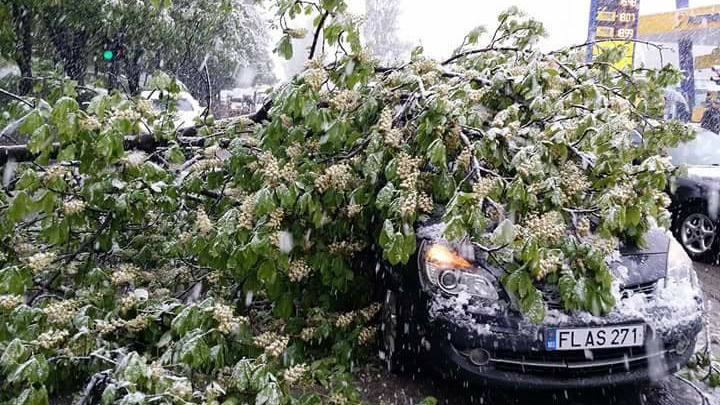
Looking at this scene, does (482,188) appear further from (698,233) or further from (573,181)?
(698,233)

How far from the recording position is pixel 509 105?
4.06 metres

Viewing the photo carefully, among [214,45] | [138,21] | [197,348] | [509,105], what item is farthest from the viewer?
[214,45]

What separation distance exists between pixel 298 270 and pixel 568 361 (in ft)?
5.03

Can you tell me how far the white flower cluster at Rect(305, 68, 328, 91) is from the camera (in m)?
3.77

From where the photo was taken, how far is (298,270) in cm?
360

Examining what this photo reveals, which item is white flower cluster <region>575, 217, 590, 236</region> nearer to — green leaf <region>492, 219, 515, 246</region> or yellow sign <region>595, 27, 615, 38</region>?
green leaf <region>492, 219, 515, 246</region>

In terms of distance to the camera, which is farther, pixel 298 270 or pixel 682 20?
pixel 682 20

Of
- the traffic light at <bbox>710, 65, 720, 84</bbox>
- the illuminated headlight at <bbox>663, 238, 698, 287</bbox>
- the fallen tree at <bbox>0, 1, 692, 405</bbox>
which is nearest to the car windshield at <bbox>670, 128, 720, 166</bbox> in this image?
the fallen tree at <bbox>0, 1, 692, 405</bbox>

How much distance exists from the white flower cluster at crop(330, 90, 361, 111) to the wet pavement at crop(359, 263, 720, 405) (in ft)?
5.48

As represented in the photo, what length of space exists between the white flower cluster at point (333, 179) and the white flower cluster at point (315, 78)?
535 millimetres

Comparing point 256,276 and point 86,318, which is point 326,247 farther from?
point 86,318

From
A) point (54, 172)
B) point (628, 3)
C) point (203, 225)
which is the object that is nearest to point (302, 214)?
point (203, 225)

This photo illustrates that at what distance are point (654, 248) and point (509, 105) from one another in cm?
122

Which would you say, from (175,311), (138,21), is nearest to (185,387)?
(175,311)
